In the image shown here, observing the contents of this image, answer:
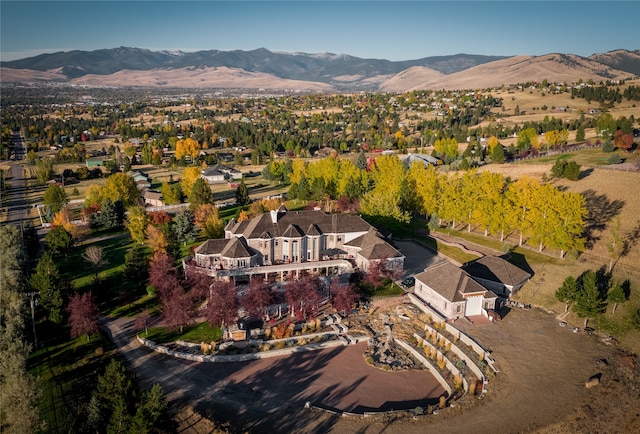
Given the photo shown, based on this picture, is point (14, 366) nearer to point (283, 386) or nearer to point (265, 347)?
point (283, 386)

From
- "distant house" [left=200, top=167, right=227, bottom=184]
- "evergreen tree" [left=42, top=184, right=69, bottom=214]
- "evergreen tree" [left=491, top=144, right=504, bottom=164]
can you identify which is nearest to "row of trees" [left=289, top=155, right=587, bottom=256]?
"evergreen tree" [left=491, top=144, right=504, bottom=164]

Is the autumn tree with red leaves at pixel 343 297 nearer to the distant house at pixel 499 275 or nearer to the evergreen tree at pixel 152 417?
the distant house at pixel 499 275

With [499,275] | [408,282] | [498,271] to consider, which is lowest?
[408,282]

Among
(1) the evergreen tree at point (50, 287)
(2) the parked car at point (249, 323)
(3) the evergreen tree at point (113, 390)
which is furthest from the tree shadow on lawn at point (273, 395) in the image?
(1) the evergreen tree at point (50, 287)

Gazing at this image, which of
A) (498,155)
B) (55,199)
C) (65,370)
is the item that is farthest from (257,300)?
(498,155)

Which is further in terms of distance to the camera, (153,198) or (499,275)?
(153,198)

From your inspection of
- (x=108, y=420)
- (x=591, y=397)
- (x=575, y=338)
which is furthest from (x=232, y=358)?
(x=575, y=338)

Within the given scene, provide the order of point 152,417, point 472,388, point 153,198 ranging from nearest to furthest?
point 152,417
point 472,388
point 153,198
